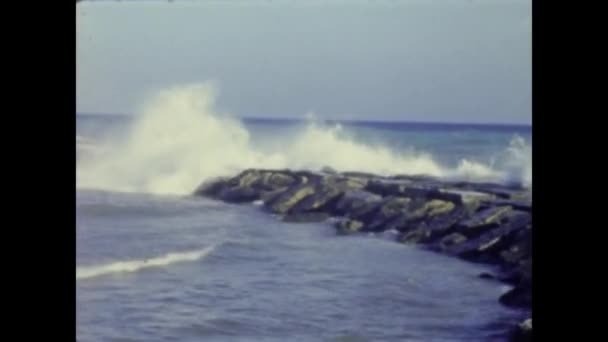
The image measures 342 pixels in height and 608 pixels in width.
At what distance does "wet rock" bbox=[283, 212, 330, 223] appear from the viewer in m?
2.46

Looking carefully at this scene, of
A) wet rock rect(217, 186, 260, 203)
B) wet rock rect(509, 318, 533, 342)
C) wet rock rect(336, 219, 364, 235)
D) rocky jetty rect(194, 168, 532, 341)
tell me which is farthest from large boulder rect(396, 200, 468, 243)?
wet rock rect(217, 186, 260, 203)

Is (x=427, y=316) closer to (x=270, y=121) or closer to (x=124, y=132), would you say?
(x=270, y=121)

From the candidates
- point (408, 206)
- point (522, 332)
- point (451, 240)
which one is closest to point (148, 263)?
point (408, 206)

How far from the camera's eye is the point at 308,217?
249 centimetres

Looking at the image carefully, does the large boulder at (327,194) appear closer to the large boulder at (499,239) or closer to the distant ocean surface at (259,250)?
the distant ocean surface at (259,250)

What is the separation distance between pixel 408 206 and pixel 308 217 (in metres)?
0.34

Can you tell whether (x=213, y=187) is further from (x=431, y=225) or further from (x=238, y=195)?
A: (x=431, y=225)

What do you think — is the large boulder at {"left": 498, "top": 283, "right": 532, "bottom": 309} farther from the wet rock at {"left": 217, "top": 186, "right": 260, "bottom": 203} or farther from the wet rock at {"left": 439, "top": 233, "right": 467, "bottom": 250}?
the wet rock at {"left": 217, "top": 186, "right": 260, "bottom": 203}

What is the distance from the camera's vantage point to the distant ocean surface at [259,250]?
2.29 m

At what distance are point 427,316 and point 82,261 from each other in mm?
1104

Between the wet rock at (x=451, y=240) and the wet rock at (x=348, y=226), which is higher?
the wet rock at (x=348, y=226)

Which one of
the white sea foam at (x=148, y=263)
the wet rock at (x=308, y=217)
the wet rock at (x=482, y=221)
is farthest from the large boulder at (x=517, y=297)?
the white sea foam at (x=148, y=263)

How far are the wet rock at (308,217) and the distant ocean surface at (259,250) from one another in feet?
0.08
